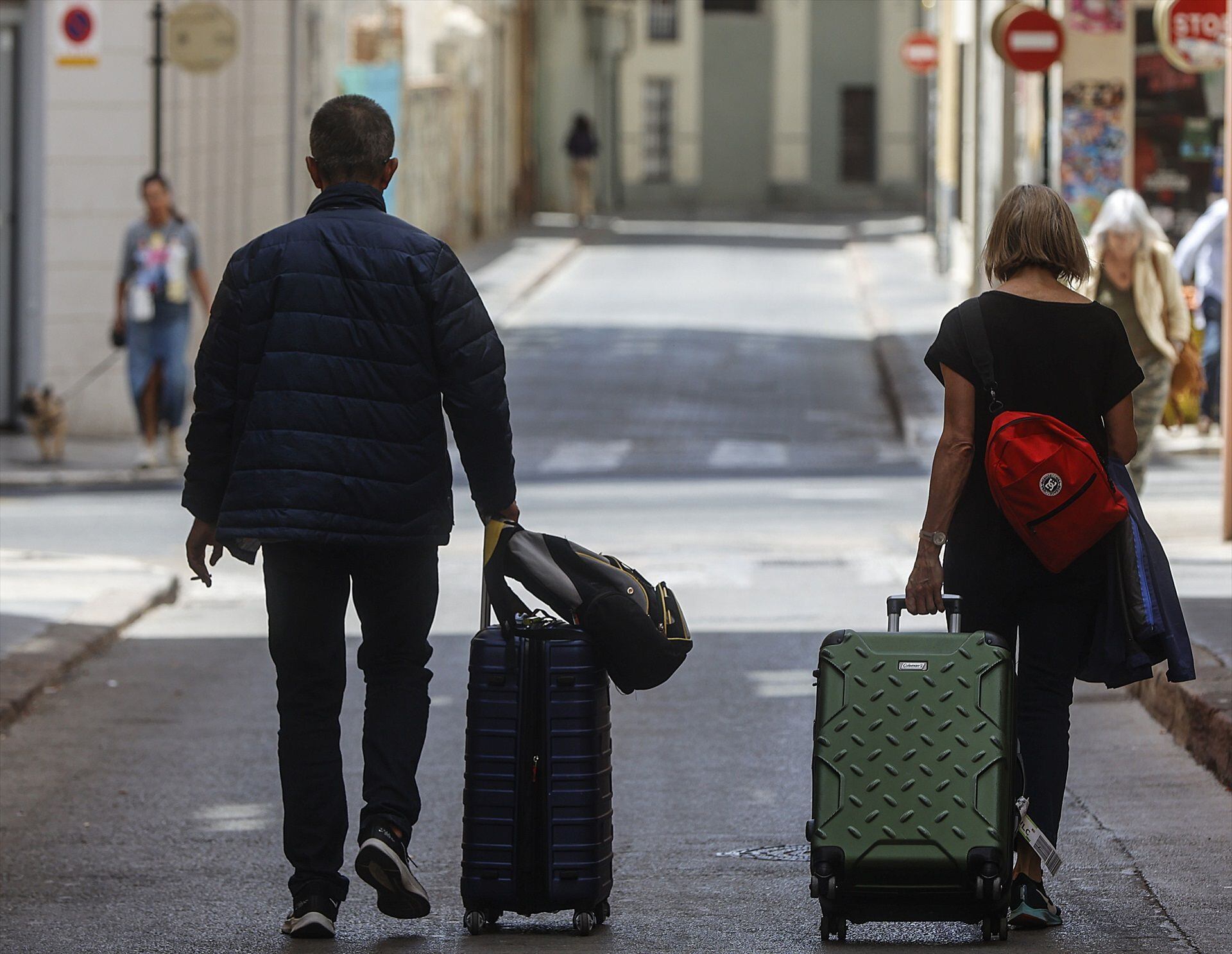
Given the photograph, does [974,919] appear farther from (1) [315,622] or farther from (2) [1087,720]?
(2) [1087,720]

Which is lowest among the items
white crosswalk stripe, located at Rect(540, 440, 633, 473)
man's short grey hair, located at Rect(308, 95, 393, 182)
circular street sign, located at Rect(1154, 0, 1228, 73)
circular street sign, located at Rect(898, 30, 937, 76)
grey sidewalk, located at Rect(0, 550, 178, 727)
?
white crosswalk stripe, located at Rect(540, 440, 633, 473)

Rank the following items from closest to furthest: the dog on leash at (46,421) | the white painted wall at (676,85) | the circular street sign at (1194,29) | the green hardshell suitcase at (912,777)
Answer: the green hardshell suitcase at (912,777)
the circular street sign at (1194,29)
the dog on leash at (46,421)
the white painted wall at (676,85)

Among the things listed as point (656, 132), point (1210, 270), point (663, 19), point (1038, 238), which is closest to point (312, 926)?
point (1038, 238)

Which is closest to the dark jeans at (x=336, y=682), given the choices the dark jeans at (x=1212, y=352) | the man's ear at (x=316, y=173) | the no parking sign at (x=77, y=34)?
the man's ear at (x=316, y=173)

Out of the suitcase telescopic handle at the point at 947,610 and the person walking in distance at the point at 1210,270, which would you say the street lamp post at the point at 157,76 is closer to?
the person walking in distance at the point at 1210,270

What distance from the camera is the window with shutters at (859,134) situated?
57750mm

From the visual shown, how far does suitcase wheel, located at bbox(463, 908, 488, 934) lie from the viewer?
5.36m

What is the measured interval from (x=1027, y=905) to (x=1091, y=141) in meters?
18.5

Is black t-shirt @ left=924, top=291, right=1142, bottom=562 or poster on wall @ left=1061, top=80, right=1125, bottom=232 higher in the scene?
poster on wall @ left=1061, top=80, right=1125, bottom=232

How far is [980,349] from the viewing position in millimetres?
5410

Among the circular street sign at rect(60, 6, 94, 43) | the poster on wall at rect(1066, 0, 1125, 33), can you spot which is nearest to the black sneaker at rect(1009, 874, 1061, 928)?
the circular street sign at rect(60, 6, 94, 43)

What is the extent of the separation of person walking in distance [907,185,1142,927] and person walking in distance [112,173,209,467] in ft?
36.0

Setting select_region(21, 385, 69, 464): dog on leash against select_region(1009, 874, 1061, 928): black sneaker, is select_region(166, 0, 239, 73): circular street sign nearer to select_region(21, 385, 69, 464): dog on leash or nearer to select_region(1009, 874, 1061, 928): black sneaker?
select_region(21, 385, 69, 464): dog on leash

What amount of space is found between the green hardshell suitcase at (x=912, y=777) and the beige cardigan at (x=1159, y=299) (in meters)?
6.60
